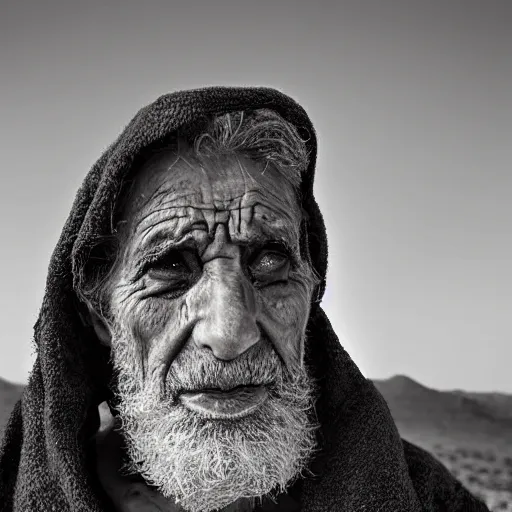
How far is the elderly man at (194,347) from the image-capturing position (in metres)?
1.36

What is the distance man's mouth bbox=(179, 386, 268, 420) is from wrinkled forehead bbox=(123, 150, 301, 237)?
0.46m

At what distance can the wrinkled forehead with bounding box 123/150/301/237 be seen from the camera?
1.46 m

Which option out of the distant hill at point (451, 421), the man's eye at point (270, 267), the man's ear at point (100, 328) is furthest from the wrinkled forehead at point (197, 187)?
the distant hill at point (451, 421)

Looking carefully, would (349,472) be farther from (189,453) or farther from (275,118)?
(275,118)

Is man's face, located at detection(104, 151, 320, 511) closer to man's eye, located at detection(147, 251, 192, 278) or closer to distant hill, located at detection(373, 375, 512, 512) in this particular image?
man's eye, located at detection(147, 251, 192, 278)

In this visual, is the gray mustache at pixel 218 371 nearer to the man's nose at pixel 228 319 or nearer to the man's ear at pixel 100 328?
the man's nose at pixel 228 319

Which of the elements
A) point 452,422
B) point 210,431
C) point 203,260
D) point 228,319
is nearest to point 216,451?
A: point 210,431

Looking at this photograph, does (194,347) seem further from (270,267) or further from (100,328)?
(100,328)

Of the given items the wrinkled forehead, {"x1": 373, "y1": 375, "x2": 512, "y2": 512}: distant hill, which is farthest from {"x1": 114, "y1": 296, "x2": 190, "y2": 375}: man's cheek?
{"x1": 373, "y1": 375, "x2": 512, "y2": 512}: distant hill

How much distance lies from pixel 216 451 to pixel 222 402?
12 centimetres

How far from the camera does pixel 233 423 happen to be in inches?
52.4

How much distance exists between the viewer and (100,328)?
1648 mm

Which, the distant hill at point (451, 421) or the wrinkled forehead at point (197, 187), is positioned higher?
the wrinkled forehead at point (197, 187)

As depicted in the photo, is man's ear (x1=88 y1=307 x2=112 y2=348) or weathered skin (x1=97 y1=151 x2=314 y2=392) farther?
man's ear (x1=88 y1=307 x2=112 y2=348)
